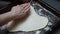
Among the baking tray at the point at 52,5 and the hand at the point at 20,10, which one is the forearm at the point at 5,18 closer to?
the hand at the point at 20,10

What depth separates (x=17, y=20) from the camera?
62cm

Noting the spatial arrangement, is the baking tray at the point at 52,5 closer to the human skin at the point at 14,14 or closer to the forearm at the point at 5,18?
the human skin at the point at 14,14

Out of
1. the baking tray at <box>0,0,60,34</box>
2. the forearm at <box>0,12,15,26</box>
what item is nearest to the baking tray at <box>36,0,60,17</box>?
the baking tray at <box>0,0,60,34</box>

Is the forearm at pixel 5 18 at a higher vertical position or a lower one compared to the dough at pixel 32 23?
higher

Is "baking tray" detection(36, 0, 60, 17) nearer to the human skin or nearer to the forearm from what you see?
the human skin

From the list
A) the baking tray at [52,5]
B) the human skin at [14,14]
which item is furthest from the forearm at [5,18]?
the baking tray at [52,5]

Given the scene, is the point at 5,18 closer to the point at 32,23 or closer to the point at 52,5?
the point at 32,23

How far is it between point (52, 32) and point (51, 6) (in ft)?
0.58

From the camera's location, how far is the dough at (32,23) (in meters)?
0.58

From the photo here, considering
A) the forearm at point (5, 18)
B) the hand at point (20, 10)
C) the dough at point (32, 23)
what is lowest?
the dough at point (32, 23)

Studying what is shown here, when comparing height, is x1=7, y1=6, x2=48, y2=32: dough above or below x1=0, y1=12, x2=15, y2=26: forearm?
below

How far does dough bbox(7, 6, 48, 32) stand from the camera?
0.58 m

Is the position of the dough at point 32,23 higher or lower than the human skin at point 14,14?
lower

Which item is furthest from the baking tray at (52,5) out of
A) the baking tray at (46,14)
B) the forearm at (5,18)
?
the forearm at (5,18)
